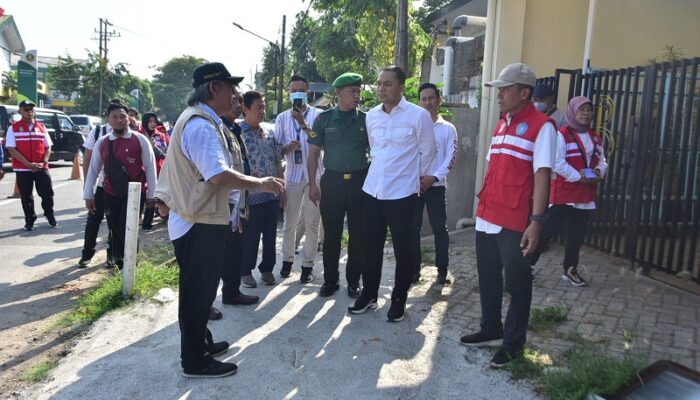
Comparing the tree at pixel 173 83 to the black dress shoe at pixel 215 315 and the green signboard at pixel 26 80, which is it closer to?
the green signboard at pixel 26 80

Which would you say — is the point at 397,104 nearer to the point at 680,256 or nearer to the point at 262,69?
the point at 680,256

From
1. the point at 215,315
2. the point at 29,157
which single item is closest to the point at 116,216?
the point at 215,315

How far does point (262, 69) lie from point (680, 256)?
48.5 metres

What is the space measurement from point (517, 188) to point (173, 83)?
10108 centimetres

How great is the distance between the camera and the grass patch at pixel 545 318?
13.4 ft

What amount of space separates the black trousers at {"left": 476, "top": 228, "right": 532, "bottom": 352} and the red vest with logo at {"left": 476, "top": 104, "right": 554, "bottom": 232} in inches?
4.0

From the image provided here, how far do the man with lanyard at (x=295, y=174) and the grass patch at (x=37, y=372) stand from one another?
235 centimetres

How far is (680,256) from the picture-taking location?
208 inches

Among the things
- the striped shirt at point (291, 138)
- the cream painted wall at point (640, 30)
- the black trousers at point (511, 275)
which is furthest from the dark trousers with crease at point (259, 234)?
the cream painted wall at point (640, 30)

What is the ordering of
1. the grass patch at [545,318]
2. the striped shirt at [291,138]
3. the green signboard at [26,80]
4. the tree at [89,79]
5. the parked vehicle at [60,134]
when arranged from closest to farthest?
the grass patch at [545,318], the striped shirt at [291,138], the parked vehicle at [60,134], the green signboard at [26,80], the tree at [89,79]

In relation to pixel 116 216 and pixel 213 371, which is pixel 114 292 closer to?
pixel 116 216

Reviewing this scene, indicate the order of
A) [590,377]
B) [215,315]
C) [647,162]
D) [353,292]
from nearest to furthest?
1. [590,377]
2. [215,315]
3. [353,292]
4. [647,162]

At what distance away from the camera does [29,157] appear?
26.2ft

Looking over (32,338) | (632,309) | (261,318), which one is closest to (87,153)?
(32,338)
